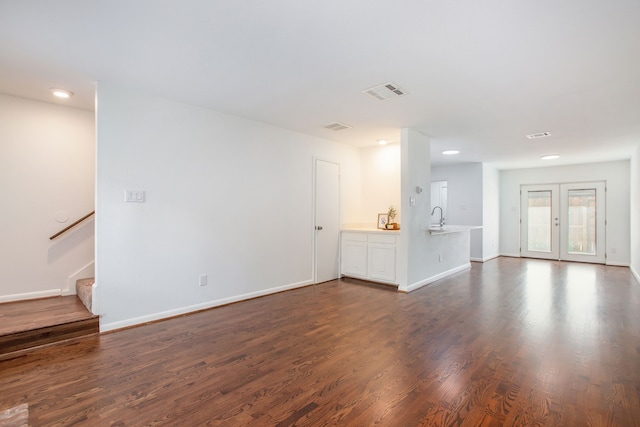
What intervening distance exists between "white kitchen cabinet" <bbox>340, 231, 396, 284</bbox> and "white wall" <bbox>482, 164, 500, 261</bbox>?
12.6ft

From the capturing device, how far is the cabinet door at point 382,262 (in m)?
5.01

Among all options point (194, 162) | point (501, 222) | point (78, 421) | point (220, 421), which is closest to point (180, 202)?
point (194, 162)

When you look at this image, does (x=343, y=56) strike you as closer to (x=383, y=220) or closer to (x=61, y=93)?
(x=61, y=93)

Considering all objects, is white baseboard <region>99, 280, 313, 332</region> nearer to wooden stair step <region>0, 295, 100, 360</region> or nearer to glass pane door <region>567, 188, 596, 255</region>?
wooden stair step <region>0, 295, 100, 360</region>

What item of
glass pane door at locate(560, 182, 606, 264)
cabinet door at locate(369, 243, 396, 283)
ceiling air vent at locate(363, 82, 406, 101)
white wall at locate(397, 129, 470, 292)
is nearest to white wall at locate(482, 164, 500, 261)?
glass pane door at locate(560, 182, 606, 264)

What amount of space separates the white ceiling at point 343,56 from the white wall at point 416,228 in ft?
2.46

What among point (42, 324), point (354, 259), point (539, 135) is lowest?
point (42, 324)

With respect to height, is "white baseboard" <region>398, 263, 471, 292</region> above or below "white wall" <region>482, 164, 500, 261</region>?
below

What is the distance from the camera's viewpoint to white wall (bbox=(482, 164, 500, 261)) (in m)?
7.78

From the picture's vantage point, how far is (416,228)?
4.89 m

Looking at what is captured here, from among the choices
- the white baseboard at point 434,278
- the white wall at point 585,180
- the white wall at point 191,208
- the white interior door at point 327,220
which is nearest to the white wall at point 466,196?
the white baseboard at point 434,278

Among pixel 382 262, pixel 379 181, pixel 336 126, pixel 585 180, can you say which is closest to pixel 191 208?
pixel 336 126

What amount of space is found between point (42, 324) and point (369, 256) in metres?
4.23

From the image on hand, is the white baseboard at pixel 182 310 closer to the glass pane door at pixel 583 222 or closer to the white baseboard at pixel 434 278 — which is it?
the white baseboard at pixel 434 278
